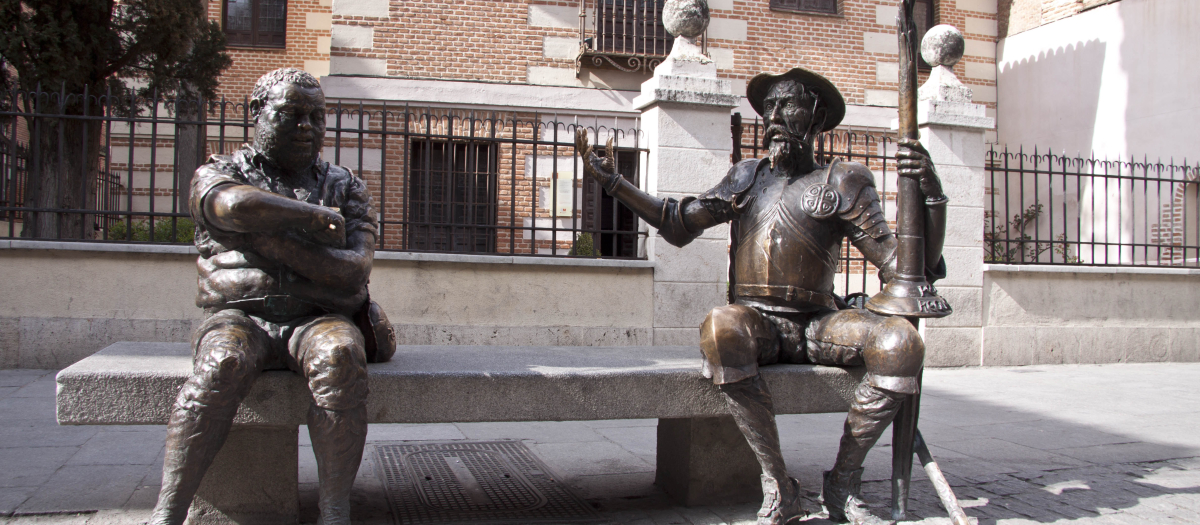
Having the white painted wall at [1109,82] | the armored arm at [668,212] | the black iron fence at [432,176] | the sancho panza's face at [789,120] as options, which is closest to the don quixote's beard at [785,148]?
the sancho panza's face at [789,120]

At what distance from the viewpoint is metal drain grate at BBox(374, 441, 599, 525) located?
10.7 ft

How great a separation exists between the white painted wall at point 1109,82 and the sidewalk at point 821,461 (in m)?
6.21

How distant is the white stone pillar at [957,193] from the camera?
311 inches

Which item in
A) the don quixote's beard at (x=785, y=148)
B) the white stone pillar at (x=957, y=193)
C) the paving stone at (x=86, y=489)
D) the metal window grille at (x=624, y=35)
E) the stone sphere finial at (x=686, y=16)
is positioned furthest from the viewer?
the metal window grille at (x=624, y=35)

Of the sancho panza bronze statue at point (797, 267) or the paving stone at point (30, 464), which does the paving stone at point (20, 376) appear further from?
the sancho panza bronze statue at point (797, 267)

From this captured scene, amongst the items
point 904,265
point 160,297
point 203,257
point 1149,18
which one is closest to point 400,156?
point 160,297

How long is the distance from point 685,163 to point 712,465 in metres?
4.21

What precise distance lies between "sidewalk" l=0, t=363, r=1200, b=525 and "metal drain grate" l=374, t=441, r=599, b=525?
100 mm

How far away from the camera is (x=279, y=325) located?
281 cm

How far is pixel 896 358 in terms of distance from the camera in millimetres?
2912

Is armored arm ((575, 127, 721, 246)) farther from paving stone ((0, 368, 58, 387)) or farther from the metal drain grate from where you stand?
paving stone ((0, 368, 58, 387))

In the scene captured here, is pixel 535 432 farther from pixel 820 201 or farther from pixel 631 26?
pixel 631 26

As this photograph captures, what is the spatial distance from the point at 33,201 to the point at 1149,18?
→ 535 inches

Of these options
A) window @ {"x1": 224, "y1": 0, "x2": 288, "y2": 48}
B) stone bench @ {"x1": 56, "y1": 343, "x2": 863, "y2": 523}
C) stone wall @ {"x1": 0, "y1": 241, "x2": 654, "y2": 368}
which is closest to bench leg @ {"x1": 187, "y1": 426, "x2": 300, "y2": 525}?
stone bench @ {"x1": 56, "y1": 343, "x2": 863, "y2": 523}
